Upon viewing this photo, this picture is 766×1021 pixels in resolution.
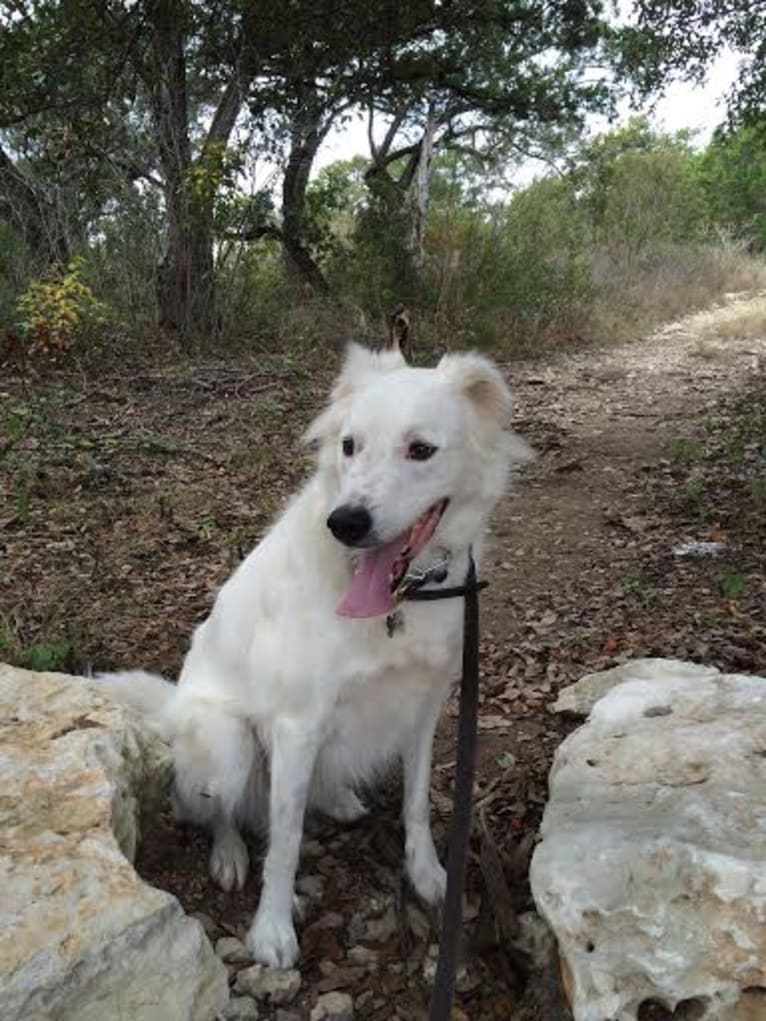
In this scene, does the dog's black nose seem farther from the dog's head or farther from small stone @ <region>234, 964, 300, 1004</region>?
small stone @ <region>234, 964, 300, 1004</region>

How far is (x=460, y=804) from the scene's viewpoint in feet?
6.68

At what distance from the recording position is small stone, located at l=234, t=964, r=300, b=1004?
222 cm

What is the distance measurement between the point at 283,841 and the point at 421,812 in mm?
476

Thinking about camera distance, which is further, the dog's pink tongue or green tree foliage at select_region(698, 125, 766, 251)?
green tree foliage at select_region(698, 125, 766, 251)

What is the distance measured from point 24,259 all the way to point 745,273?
16572 mm

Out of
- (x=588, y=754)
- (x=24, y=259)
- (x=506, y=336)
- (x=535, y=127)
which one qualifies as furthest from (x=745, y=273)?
(x=588, y=754)

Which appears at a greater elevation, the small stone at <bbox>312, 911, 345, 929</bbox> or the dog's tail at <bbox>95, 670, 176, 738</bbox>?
the dog's tail at <bbox>95, 670, 176, 738</bbox>

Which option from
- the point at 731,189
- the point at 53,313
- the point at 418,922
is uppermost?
the point at 731,189

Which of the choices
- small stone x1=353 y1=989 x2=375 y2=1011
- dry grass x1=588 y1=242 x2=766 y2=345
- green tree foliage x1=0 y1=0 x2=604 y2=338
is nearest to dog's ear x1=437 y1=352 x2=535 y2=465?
small stone x1=353 y1=989 x2=375 y2=1011

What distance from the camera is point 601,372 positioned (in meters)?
10.9

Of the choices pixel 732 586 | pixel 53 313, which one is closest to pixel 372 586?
pixel 732 586

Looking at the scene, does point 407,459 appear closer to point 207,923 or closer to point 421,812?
point 421,812

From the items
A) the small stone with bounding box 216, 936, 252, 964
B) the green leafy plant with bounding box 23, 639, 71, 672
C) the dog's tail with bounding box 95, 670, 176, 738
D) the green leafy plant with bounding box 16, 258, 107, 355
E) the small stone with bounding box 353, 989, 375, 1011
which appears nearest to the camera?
the small stone with bounding box 353, 989, 375, 1011

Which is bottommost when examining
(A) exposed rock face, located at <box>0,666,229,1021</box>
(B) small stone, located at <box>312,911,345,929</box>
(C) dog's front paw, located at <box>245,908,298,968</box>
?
(B) small stone, located at <box>312,911,345,929</box>
